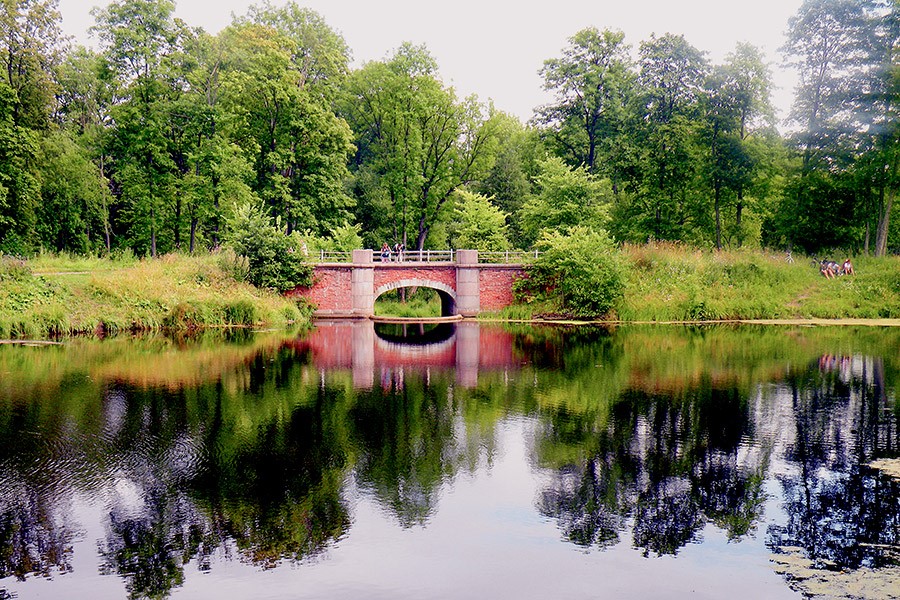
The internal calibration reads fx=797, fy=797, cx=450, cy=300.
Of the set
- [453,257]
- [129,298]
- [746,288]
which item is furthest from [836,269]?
[129,298]

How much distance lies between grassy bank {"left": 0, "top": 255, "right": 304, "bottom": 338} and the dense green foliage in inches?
96.4

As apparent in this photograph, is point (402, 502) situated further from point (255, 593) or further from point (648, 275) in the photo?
point (648, 275)

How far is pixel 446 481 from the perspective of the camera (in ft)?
41.1

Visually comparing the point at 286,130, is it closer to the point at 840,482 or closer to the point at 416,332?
the point at 416,332

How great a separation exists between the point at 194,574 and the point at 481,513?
3971 millimetres

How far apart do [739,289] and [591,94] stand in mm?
16157

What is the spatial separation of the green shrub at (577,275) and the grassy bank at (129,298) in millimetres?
11876

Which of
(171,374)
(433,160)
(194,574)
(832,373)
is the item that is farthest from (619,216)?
(194,574)

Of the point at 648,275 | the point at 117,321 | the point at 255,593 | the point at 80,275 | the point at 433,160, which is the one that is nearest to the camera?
the point at 255,593

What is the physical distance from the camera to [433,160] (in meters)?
51.8

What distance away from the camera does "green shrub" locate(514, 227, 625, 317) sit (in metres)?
36.8

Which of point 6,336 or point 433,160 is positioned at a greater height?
point 433,160

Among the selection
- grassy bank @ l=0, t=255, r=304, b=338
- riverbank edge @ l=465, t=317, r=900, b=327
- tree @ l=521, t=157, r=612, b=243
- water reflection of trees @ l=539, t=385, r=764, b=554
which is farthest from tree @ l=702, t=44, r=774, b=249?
water reflection of trees @ l=539, t=385, r=764, b=554

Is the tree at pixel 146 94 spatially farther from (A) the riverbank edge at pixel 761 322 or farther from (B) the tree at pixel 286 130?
(A) the riverbank edge at pixel 761 322
